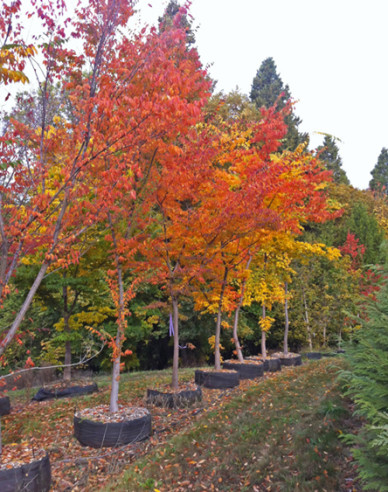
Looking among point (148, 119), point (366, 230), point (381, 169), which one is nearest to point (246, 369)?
point (148, 119)

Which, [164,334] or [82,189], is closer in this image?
[82,189]

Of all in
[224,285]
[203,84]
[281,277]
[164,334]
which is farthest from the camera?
[164,334]

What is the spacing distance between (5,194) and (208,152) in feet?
13.4

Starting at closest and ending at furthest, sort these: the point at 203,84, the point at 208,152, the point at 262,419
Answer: the point at 262,419
the point at 203,84
the point at 208,152

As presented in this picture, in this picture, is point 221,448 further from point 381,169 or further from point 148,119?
point 381,169

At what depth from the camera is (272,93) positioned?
36031 millimetres

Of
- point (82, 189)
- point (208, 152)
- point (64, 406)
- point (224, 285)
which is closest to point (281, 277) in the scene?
point (224, 285)

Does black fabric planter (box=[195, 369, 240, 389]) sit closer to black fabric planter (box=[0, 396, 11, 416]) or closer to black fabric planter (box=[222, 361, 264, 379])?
black fabric planter (box=[222, 361, 264, 379])

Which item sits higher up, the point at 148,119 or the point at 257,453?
the point at 148,119

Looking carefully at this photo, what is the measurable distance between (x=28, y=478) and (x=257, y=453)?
2.78m

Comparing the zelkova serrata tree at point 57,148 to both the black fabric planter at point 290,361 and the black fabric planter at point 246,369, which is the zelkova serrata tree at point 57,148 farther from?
the black fabric planter at point 290,361

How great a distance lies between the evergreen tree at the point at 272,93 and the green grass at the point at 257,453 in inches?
1117

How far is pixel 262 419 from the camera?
5949 millimetres

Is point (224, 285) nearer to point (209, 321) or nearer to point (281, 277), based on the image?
point (281, 277)
